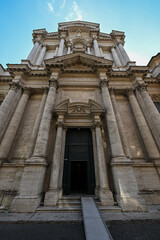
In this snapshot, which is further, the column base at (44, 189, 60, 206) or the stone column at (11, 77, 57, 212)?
the column base at (44, 189, 60, 206)

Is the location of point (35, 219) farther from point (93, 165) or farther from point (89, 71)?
point (89, 71)

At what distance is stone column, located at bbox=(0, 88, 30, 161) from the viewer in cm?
705

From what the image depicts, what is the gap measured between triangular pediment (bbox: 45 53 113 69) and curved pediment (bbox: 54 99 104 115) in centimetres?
422

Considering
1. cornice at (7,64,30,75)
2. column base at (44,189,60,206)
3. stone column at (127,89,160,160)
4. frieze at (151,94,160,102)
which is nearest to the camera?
column base at (44,189,60,206)

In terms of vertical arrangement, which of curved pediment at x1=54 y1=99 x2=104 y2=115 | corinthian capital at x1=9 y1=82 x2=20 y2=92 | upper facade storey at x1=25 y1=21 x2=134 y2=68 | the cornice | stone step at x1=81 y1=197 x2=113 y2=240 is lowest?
stone step at x1=81 y1=197 x2=113 y2=240

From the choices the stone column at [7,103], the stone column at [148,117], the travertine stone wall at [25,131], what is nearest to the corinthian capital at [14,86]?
the stone column at [7,103]

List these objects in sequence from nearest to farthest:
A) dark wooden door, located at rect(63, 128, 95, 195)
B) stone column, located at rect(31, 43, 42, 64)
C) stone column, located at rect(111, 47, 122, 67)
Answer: dark wooden door, located at rect(63, 128, 95, 195) < stone column, located at rect(31, 43, 42, 64) < stone column, located at rect(111, 47, 122, 67)

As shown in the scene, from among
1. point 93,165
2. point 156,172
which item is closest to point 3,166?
point 93,165

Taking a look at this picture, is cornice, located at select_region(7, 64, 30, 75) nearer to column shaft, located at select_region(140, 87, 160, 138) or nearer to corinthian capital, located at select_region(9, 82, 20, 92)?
corinthian capital, located at select_region(9, 82, 20, 92)

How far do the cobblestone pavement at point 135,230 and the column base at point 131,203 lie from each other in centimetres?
112

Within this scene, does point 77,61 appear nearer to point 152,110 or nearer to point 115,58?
point 115,58

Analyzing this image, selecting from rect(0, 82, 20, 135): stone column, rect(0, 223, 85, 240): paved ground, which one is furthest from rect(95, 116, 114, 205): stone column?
rect(0, 82, 20, 135): stone column

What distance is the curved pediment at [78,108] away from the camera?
324 inches

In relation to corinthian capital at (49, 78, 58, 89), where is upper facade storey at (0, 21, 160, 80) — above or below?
above
